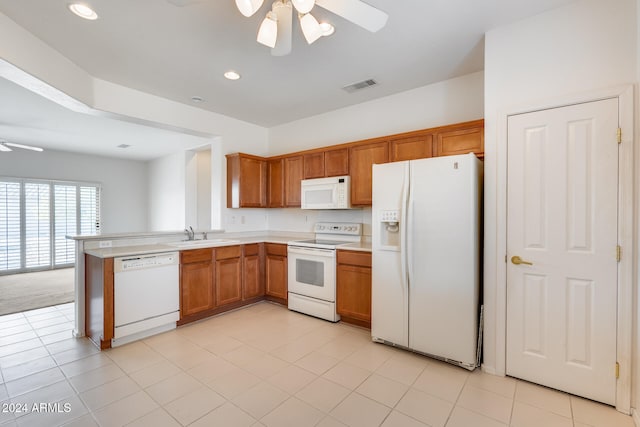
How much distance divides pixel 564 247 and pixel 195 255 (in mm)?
3460

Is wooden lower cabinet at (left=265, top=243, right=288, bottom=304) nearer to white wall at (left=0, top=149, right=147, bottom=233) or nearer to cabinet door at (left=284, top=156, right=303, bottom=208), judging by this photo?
cabinet door at (left=284, top=156, right=303, bottom=208)

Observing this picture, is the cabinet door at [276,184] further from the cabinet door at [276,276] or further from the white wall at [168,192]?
the white wall at [168,192]

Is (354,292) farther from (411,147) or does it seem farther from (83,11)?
(83,11)

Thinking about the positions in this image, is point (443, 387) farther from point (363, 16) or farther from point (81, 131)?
point (81, 131)

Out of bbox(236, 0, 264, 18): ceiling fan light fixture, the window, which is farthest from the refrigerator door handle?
the window

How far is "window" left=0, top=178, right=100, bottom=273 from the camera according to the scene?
6.06 metres

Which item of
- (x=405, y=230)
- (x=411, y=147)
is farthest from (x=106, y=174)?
(x=405, y=230)

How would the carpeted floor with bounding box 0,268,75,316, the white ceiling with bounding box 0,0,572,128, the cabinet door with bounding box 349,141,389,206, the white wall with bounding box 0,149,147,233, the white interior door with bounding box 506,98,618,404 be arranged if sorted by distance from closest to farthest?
the white interior door with bounding box 506,98,618,404 < the white ceiling with bounding box 0,0,572,128 < the cabinet door with bounding box 349,141,389,206 < the carpeted floor with bounding box 0,268,75,316 < the white wall with bounding box 0,149,147,233

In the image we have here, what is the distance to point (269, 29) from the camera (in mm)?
1792

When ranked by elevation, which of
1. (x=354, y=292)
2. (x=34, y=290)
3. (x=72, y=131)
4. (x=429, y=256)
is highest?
(x=72, y=131)

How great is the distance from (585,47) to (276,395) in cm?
323

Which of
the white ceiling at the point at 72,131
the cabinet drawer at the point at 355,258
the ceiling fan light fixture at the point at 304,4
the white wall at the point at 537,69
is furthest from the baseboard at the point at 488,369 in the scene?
the white ceiling at the point at 72,131

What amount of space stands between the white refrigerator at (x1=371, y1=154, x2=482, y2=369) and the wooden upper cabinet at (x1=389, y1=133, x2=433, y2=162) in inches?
21.1

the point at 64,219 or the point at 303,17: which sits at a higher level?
the point at 303,17
